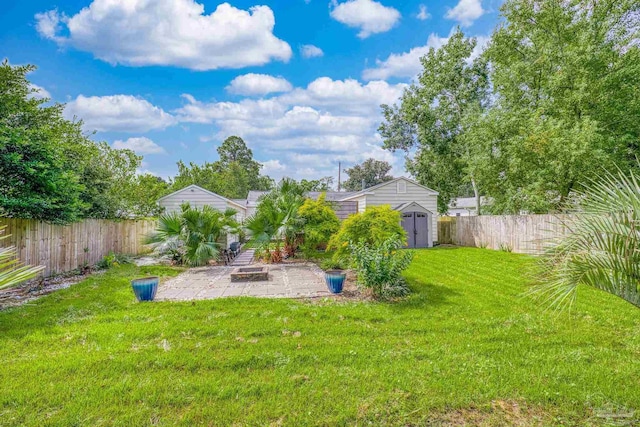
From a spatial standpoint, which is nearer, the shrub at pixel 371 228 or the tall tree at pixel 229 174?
the shrub at pixel 371 228

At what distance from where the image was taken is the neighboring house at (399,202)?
15.0m

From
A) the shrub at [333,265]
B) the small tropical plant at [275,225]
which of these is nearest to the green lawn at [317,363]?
the shrub at [333,265]

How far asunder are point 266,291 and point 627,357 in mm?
5274

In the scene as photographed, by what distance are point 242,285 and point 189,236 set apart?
11.4 feet

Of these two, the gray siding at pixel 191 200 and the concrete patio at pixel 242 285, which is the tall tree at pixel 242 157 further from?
the concrete patio at pixel 242 285

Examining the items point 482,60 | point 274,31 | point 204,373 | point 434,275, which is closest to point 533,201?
point 434,275

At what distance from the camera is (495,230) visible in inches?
524

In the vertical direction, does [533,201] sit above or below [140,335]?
above

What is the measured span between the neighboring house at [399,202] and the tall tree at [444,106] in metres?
3.50

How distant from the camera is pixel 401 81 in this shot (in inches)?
736

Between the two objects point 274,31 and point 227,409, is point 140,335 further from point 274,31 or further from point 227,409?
point 274,31

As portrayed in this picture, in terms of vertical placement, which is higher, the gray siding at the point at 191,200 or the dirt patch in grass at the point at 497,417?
the gray siding at the point at 191,200

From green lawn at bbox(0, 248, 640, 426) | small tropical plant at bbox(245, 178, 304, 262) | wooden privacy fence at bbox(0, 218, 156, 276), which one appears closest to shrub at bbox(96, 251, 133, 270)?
wooden privacy fence at bbox(0, 218, 156, 276)

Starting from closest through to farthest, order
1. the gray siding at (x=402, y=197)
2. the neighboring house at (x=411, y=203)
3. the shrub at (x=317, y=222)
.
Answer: the shrub at (x=317, y=222)
the neighboring house at (x=411, y=203)
the gray siding at (x=402, y=197)
